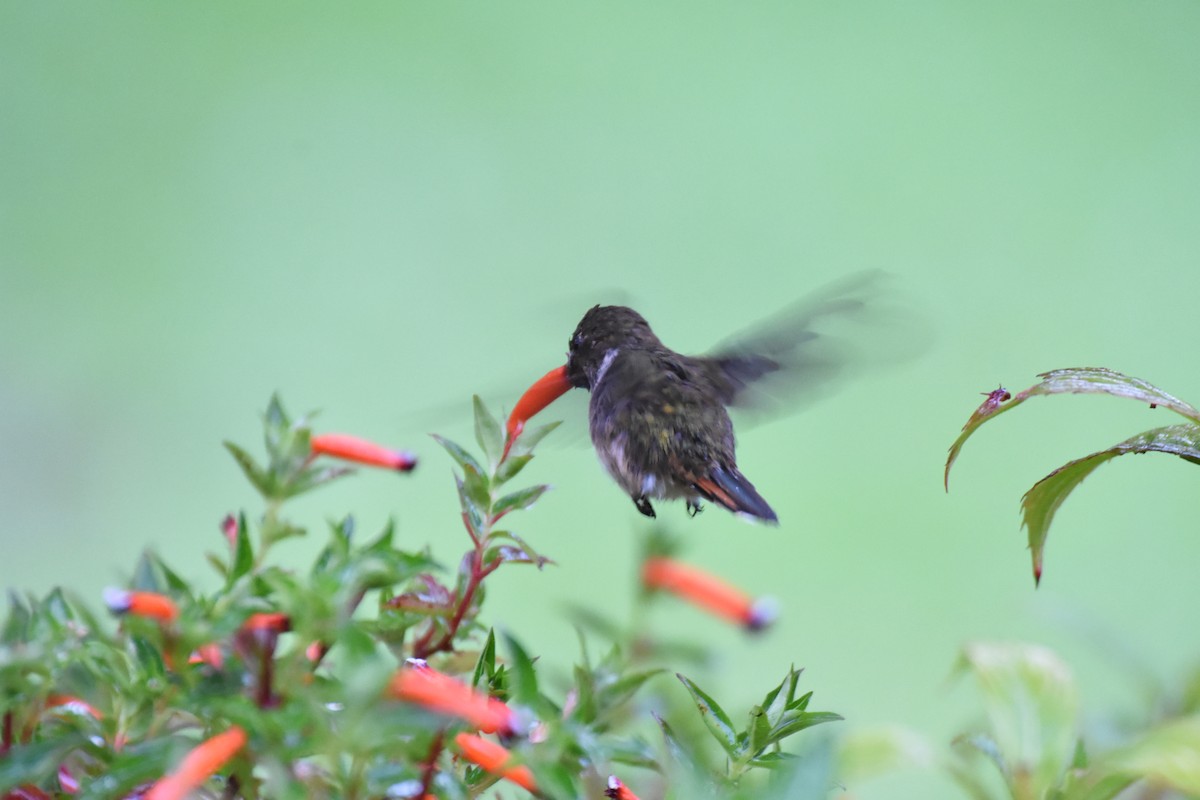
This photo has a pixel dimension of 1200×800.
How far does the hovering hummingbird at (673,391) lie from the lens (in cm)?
138

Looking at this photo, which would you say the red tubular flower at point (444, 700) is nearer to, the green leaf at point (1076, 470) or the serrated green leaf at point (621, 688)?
the serrated green leaf at point (621, 688)

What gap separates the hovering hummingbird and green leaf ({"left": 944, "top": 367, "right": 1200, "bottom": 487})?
1.54 feet

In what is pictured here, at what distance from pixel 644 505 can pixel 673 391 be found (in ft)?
0.48

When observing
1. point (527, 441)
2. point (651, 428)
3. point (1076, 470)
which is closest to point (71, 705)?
point (527, 441)

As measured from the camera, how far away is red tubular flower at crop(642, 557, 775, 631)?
2.59 feet

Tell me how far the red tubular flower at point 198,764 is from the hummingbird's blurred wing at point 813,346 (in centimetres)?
94

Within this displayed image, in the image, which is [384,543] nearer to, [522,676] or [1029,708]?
[522,676]

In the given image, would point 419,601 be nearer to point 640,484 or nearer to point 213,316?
point 640,484

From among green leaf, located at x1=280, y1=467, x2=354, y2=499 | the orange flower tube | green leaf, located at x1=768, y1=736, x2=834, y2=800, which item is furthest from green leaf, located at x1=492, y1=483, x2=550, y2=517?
green leaf, located at x1=768, y1=736, x2=834, y2=800

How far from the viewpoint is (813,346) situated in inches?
56.9

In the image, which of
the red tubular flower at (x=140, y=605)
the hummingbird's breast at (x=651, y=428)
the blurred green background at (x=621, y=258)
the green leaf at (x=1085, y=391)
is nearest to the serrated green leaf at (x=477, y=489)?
the red tubular flower at (x=140, y=605)

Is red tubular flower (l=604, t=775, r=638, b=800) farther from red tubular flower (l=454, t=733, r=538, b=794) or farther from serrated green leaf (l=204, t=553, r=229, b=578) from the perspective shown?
serrated green leaf (l=204, t=553, r=229, b=578)

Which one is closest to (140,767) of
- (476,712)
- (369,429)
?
(476,712)

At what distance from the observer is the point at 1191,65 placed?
4.02 metres
